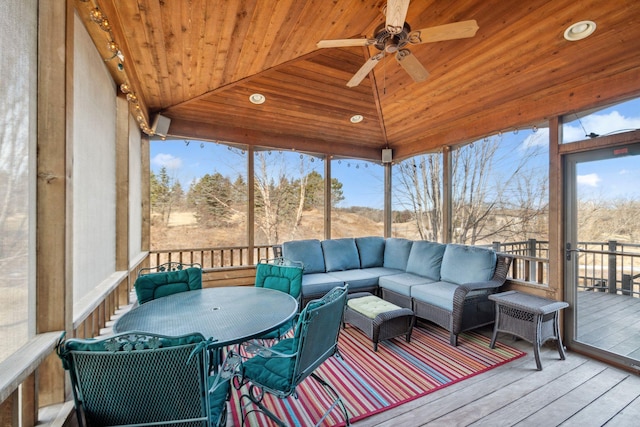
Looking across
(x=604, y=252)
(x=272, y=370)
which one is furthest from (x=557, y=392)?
(x=272, y=370)

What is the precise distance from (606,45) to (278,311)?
3791 mm

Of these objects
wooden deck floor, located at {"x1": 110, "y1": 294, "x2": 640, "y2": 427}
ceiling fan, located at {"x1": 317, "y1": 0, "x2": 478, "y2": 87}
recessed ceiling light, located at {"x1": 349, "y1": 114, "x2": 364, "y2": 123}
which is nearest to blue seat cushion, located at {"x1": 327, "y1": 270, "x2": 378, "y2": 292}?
wooden deck floor, located at {"x1": 110, "y1": 294, "x2": 640, "y2": 427}

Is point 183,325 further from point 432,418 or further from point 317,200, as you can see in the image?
point 317,200

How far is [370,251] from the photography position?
5.12m

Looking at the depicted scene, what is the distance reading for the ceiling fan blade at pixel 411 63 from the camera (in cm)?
244

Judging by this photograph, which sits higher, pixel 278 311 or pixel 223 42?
pixel 223 42

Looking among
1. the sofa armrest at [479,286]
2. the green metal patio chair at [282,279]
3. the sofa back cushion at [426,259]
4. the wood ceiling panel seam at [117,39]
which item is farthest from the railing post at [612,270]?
the wood ceiling panel seam at [117,39]

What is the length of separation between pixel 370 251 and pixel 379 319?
2172mm

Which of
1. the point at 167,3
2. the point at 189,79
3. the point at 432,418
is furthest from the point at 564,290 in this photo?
the point at 189,79

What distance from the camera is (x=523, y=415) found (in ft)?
6.75

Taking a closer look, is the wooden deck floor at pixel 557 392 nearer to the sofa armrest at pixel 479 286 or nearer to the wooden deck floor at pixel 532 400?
the wooden deck floor at pixel 532 400

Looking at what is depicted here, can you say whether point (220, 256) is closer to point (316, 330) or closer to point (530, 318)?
point (316, 330)

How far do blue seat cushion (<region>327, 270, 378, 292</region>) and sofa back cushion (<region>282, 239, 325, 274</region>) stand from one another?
→ 0.27 meters

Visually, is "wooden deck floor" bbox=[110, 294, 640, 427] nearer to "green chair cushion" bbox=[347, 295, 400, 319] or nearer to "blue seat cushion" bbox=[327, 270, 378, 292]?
"green chair cushion" bbox=[347, 295, 400, 319]
